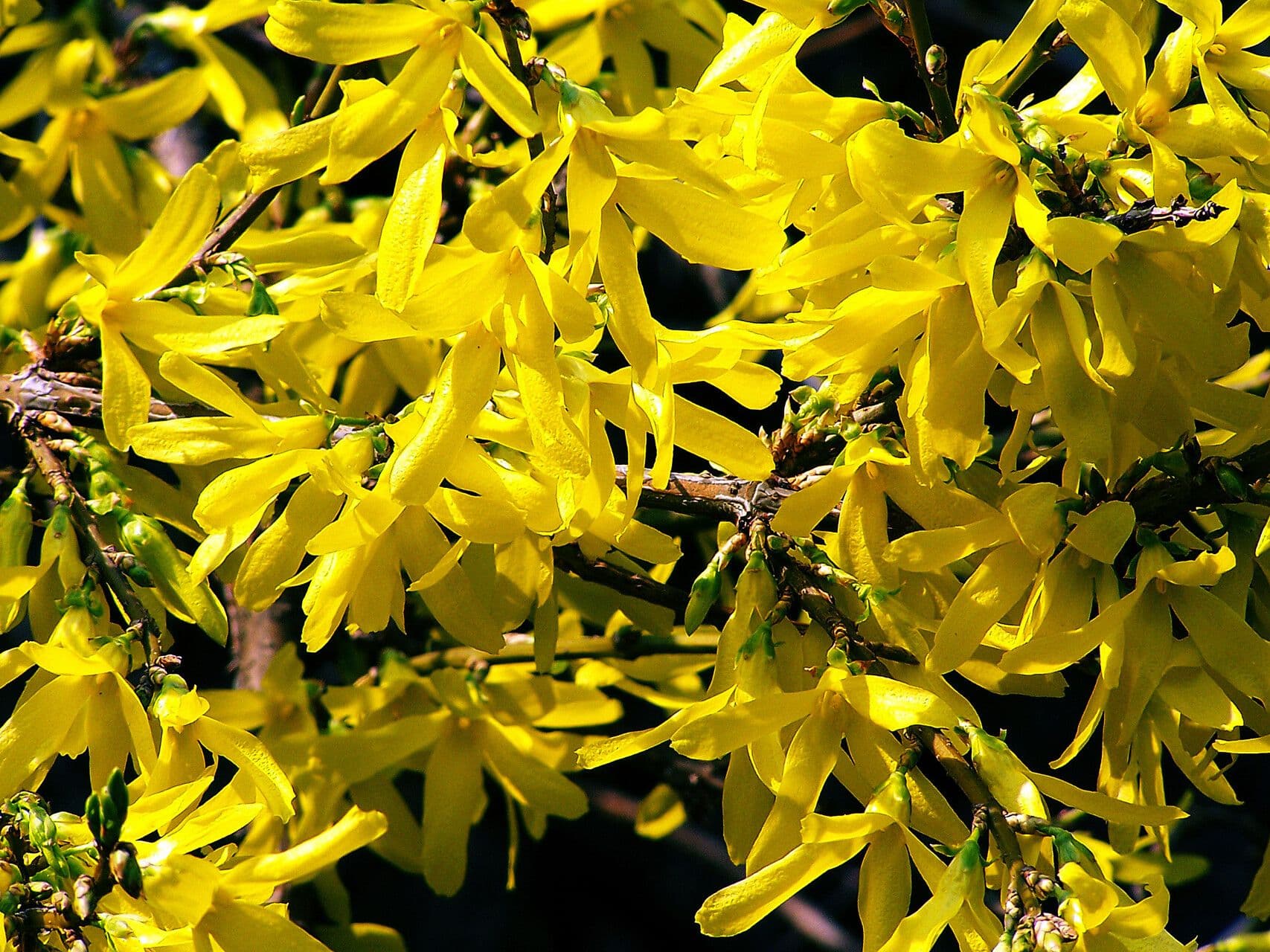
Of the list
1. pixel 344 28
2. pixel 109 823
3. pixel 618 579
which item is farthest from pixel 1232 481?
pixel 109 823

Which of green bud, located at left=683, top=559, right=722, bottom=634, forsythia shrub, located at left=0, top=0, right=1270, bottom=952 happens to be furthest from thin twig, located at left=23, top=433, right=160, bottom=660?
green bud, located at left=683, top=559, right=722, bottom=634

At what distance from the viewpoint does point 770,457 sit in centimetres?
94

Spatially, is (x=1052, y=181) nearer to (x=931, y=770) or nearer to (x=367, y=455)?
(x=367, y=455)

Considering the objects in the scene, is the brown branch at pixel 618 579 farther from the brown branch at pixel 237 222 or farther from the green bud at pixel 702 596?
the brown branch at pixel 237 222

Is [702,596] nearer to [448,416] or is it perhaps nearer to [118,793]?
[448,416]

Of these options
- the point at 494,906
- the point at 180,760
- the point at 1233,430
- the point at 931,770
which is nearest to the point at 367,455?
the point at 180,760

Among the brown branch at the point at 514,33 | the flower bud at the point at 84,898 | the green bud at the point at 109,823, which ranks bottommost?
the flower bud at the point at 84,898

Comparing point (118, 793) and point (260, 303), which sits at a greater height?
point (260, 303)

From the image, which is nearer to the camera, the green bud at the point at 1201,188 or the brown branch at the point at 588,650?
the green bud at the point at 1201,188

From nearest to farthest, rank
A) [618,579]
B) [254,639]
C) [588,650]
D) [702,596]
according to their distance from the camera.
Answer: [702,596] < [618,579] < [588,650] < [254,639]

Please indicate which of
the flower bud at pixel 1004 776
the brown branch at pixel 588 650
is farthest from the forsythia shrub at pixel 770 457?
the brown branch at pixel 588 650

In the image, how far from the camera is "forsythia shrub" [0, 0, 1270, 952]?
0.80 metres

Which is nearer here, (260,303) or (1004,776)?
(1004,776)

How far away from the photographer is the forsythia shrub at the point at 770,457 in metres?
0.80
